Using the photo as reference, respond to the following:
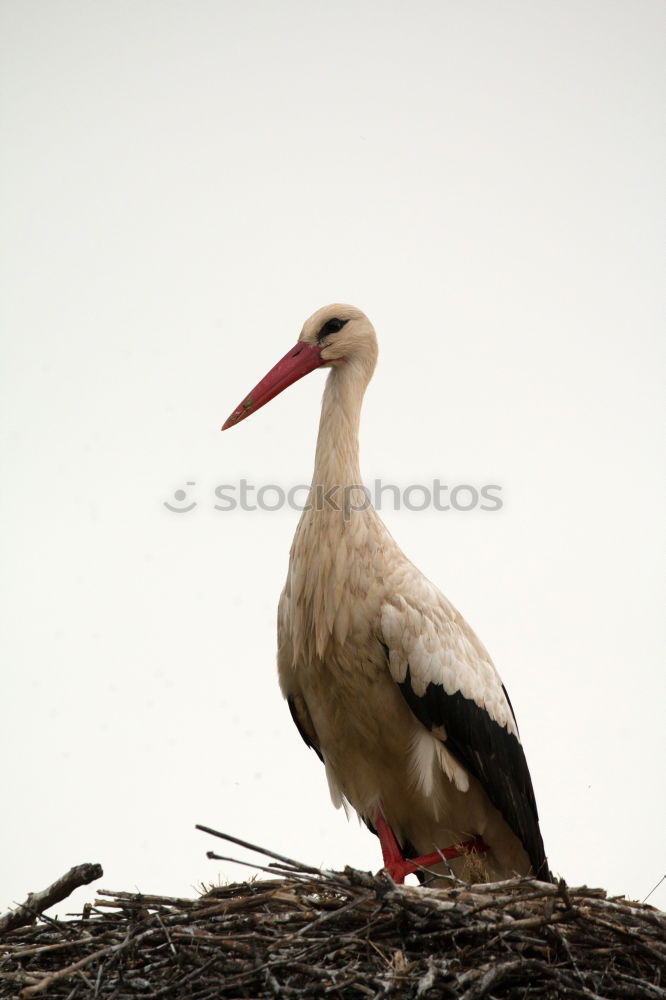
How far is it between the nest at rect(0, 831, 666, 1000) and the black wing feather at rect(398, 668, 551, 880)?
0.82 m

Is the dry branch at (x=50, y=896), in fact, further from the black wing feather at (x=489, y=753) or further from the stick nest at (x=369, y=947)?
the black wing feather at (x=489, y=753)

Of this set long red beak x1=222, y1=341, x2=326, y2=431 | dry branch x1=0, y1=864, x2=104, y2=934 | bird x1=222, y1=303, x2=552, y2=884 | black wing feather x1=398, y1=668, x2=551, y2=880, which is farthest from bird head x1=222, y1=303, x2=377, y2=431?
dry branch x1=0, y1=864, x2=104, y2=934

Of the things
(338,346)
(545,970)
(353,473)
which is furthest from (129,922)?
(338,346)

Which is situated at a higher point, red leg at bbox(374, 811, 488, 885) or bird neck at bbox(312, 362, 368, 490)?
bird neck at bbox(312, 362, 368, 490)

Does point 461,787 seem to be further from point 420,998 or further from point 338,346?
point 338,346

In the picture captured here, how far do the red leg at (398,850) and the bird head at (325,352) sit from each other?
57.3 inches

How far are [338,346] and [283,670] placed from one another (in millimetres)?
1134

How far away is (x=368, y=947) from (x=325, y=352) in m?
2.16

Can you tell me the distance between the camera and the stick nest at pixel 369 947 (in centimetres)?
295

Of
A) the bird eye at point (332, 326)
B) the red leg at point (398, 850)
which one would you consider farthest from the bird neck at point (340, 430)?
the red leg at point (398, 850)

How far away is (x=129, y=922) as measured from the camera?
3.24 m

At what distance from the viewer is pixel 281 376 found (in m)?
4.61

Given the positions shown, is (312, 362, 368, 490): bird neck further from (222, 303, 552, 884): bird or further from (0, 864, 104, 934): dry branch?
(0, 864, 104, 934): dry branch

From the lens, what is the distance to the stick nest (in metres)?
2.95
